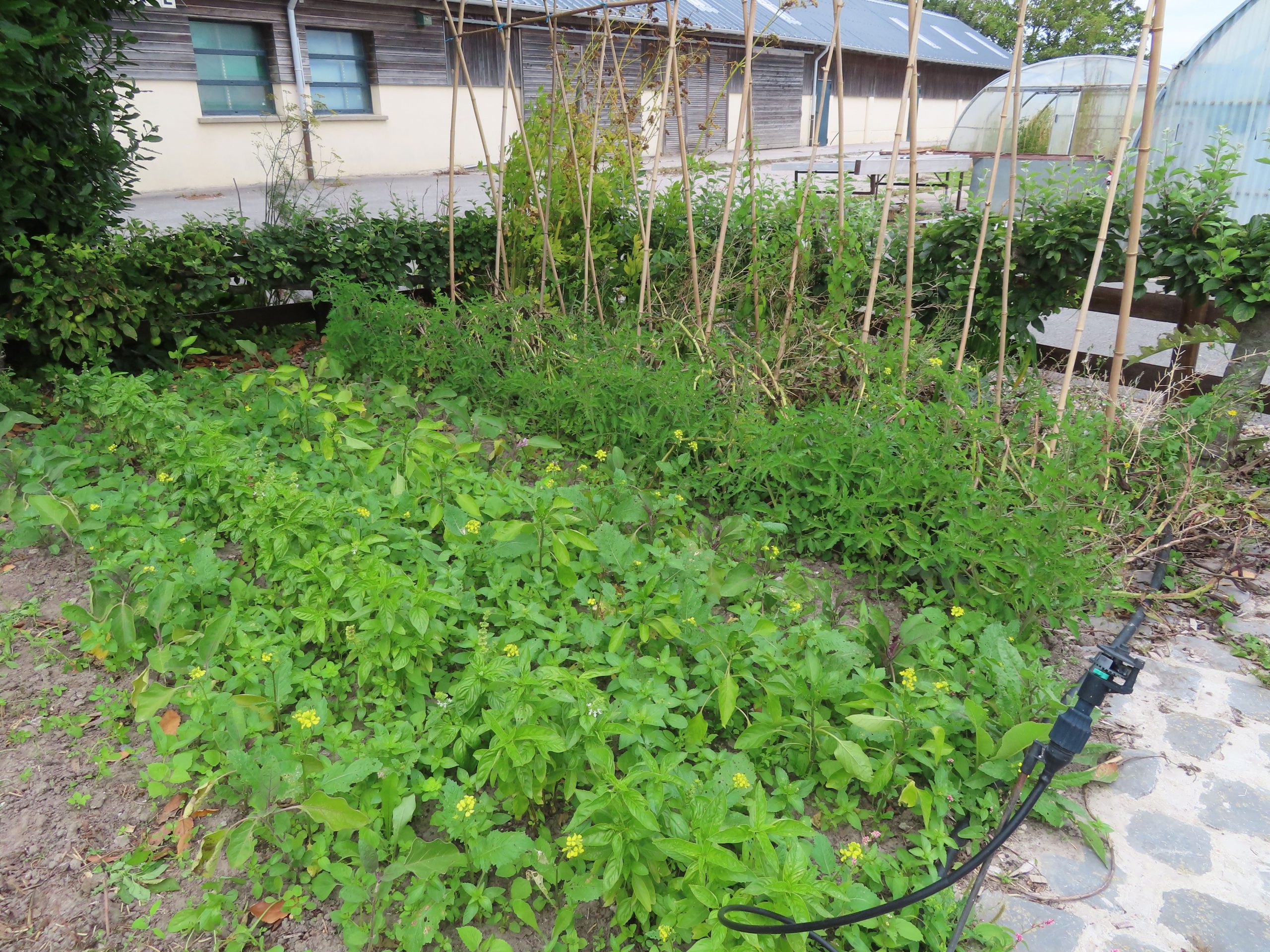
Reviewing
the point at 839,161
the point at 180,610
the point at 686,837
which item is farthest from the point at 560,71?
the point at 686,837

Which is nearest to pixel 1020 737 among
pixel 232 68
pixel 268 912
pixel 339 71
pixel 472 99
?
pixel 268 912

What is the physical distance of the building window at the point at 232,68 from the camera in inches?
515

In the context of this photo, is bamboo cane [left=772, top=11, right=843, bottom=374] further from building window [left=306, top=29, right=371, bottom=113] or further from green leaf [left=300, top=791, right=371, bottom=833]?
building window [left=306, top=29, right=371, bottom=113]

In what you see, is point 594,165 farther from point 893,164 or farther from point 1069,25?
point 1069,25

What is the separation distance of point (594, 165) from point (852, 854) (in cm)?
390

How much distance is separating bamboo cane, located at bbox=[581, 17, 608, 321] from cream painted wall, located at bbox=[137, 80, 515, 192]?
25.2 feet

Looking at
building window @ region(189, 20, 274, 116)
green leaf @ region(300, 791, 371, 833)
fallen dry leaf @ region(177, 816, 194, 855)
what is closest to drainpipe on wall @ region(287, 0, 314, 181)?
building window @ region(189, 20, 274, 116)

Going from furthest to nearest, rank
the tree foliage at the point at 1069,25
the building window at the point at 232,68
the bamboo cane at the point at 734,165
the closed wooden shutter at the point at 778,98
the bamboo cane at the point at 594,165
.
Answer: the tree foliage at the point at 1069,25 → the closed wooden shutter at the point at 778,98 → the building window at the point at 232,68 → the bamboo cane at the point at 594,165 → the bamboo cane at the point at 734,165

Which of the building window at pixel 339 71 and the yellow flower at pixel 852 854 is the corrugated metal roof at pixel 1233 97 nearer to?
the yellow flower at pixel 852 854

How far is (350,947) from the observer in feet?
5.25

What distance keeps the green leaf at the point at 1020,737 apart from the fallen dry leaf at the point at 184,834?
2.00m

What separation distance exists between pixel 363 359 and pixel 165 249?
4.35ft

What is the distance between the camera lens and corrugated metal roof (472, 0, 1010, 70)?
1908cm

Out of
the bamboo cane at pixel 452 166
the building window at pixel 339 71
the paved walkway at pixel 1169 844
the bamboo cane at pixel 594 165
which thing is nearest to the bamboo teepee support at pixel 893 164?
the bamboo cane at pixel 594 165
